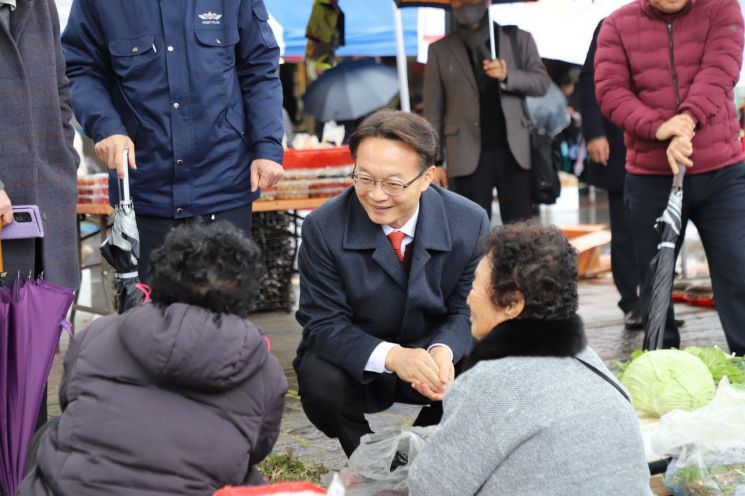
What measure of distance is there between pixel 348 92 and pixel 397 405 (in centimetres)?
466

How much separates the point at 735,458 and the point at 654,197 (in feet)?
6.79

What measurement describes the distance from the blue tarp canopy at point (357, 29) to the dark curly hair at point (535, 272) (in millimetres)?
11023

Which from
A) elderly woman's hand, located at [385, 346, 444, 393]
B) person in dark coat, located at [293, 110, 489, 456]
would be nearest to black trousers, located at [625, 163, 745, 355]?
person in dark coat, located at [293, 110, 489, 456]

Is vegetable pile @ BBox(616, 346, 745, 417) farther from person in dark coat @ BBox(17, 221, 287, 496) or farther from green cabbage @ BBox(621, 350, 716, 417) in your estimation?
person in dark coat @ BBox(17, 221, 287, 496)

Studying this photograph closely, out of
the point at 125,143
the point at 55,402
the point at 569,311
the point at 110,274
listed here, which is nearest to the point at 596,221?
the point at 110,274

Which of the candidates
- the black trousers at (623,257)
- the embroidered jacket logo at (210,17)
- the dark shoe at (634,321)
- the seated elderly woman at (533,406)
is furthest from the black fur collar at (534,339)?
the black trousers at (623,257)

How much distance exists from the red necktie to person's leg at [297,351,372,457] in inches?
17.0

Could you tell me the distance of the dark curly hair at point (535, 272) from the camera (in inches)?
99.3

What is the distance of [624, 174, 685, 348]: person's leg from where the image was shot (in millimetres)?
5156

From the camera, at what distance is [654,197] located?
17.0 ft

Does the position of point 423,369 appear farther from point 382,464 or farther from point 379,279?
point 379,279

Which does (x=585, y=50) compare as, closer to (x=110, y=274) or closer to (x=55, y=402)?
(x=110, y=274)

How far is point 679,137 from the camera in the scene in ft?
15.8

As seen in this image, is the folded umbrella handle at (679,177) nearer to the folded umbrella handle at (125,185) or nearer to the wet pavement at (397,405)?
the wet pavement at (397,405)
